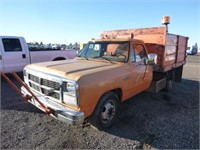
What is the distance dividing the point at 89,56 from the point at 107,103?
63.2 inches

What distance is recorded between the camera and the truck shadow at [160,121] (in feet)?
11.5

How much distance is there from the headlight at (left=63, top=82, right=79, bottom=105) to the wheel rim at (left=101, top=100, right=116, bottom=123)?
89cm

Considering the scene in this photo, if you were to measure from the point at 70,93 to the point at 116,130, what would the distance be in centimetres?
151

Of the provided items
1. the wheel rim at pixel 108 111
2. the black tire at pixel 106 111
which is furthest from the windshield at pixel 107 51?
the wheel rim at pixel 108 111

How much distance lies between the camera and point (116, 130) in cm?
382

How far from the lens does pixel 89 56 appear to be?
475 centimetres

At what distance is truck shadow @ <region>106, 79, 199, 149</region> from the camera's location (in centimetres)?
350

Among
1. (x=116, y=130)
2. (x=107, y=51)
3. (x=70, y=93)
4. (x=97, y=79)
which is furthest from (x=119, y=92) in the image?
(x=70, y=93)

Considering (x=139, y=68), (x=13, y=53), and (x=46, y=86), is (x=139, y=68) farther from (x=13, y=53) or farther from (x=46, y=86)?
(x=13, y=53)

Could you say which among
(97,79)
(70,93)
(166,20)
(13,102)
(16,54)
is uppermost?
(166,20)

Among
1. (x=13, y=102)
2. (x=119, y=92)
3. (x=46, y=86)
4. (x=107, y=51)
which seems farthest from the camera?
(x=13, y=102)

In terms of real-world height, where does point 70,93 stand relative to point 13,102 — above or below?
above

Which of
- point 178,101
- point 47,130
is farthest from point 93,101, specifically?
point 178,101

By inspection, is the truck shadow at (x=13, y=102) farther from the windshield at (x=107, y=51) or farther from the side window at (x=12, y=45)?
the windshield at (x=107, y=51)
